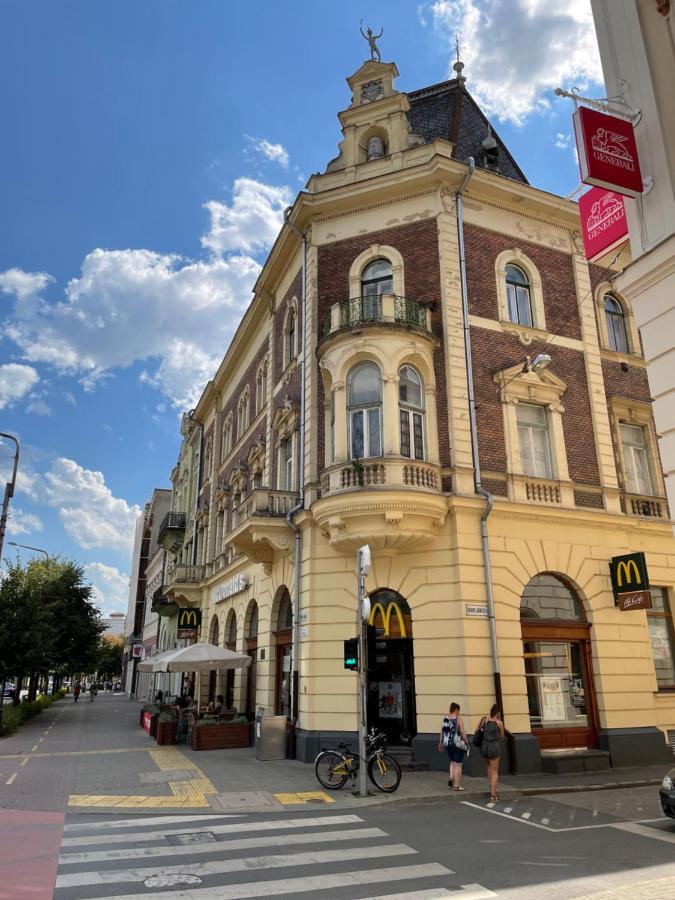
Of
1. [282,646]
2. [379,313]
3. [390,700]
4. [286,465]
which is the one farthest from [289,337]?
[390,700]

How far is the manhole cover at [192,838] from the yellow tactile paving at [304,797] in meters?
2.45

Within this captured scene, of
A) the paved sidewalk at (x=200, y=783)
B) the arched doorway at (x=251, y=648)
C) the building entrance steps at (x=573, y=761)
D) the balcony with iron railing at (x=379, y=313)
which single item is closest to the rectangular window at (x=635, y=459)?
the balcony with iron railing at (x=379, y=313)

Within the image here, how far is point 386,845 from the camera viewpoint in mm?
9062

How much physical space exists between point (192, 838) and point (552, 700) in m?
9.79

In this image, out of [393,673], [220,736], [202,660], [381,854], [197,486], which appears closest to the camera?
[381,854]

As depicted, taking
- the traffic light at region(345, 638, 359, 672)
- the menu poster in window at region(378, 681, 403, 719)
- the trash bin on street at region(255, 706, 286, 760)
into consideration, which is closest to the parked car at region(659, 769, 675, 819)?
the traffic light at region(345, 638, 359, 672)

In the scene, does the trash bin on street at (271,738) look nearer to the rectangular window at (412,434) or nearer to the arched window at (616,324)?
the rectangular window at (412,434)

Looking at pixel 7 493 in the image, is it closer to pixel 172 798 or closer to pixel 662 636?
pixel 172 798

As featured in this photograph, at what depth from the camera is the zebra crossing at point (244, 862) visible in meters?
7.16

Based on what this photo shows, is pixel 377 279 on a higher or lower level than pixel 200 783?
higher

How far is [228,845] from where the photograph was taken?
9172mm

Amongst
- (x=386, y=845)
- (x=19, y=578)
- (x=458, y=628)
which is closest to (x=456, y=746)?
(x=458, y=628)

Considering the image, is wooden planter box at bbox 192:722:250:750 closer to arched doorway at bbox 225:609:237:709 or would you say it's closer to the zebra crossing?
arched doorway at bbox 225:609:237:709

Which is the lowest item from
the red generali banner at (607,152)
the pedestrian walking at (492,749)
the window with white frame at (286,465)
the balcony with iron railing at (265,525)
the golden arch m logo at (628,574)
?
the pedestrian walking at (492,749)
